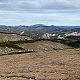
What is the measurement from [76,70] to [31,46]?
6216cm

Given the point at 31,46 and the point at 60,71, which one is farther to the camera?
the point at 31,46

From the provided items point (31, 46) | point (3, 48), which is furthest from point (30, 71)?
point (31, 46)

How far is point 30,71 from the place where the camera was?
35.7 m

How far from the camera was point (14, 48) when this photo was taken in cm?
8488

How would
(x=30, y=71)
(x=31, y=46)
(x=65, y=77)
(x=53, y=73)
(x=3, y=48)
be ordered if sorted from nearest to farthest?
(x=65, y=77)
(x=53, y=73)
(x=30, y=71)
(x=3, y=48)
(x=31, y=46)

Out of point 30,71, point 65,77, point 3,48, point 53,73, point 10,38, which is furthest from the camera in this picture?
point 10,38

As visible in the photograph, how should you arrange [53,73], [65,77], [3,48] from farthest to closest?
[3,48]
[53,73]
[65,77]

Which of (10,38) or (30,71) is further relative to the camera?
(10,38)

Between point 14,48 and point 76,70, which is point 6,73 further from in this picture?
point 14,48

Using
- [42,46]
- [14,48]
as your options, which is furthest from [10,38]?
[14,48]

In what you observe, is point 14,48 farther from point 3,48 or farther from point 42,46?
point 42,46

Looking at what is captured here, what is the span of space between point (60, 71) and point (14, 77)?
6563 millimetres

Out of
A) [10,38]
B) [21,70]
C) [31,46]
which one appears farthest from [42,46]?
[21,70]

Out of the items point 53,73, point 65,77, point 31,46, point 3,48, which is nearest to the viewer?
point 65,77
